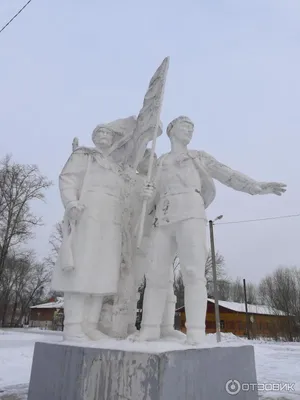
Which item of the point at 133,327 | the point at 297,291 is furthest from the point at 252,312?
the point at 133,327

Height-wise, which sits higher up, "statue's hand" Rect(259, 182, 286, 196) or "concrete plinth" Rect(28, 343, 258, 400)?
"statue's hand" Rect(259, 182, 286, 196)

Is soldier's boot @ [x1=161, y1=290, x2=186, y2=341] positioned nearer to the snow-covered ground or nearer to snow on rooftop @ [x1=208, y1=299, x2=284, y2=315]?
the snow-covered ground

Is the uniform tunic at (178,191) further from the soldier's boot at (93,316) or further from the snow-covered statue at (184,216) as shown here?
the soldier's boot at (93,316)

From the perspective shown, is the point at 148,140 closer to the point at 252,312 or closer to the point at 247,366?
the point at 247,366

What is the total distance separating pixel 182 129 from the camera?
3504 mm

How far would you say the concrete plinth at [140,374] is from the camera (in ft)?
7.65

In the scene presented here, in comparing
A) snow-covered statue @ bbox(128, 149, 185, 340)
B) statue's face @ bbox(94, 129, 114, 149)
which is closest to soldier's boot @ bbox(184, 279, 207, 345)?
snow-covered statue @ bbox(128, 149, 185, 340)

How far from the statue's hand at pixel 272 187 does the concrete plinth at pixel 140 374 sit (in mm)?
1395

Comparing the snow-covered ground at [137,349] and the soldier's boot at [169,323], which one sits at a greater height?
the soldier's boot at [169,323]

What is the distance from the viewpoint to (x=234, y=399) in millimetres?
2775

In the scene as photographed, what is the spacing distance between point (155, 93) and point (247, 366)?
8.74 feet

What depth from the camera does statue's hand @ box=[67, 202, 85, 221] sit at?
329 cm

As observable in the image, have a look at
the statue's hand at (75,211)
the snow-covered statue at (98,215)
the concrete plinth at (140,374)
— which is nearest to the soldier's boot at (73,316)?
the snow-covered statue at (98,215)

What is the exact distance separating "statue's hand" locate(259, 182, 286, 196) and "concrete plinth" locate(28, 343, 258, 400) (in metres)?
1.39
